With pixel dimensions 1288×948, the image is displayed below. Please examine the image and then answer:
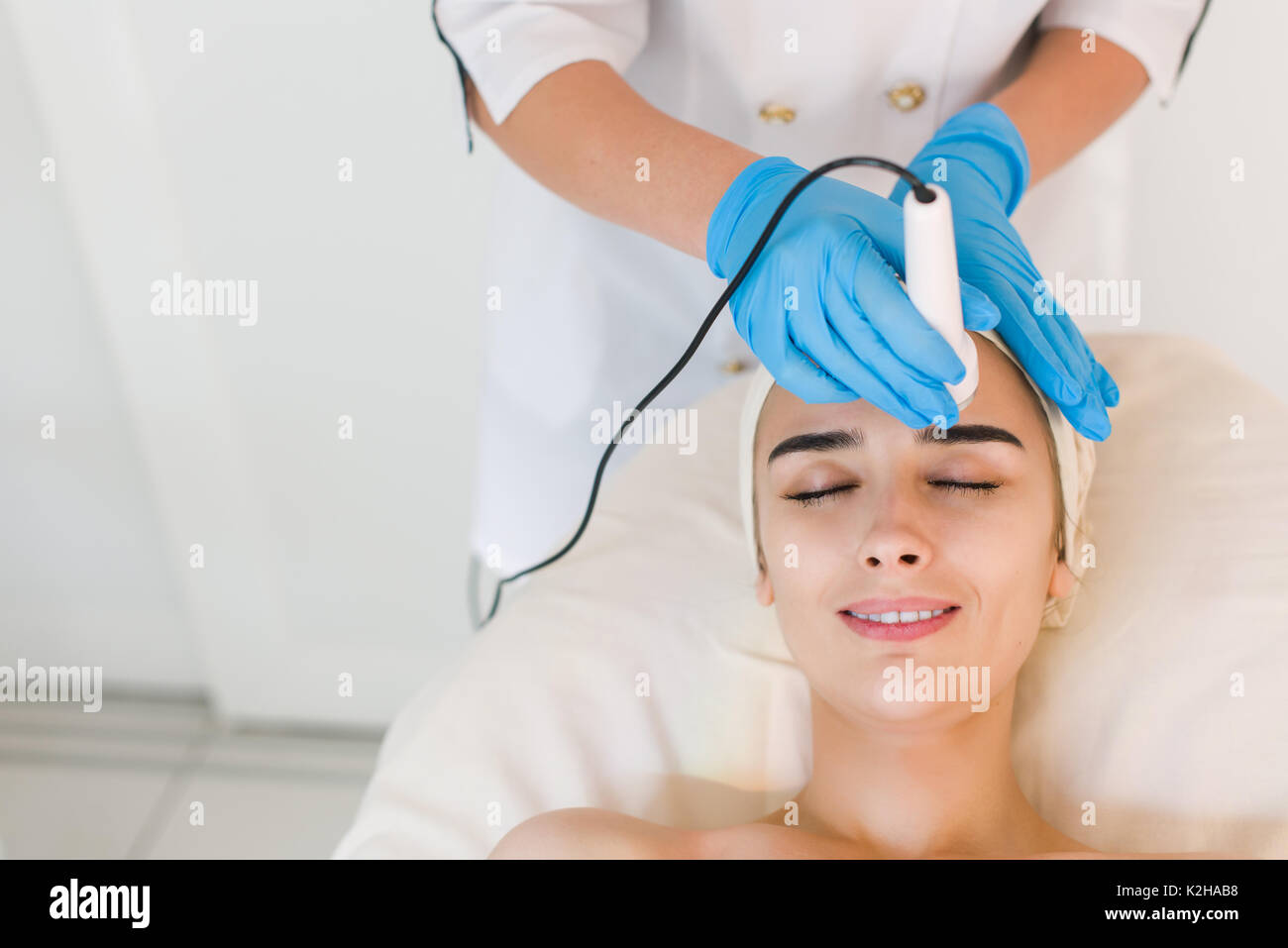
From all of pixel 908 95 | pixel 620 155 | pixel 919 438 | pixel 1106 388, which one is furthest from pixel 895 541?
pixel 908 95

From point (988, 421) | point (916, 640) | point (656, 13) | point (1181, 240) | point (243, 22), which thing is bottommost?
point (916, 640)

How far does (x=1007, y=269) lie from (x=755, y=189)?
25 cm

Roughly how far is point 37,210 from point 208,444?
0.49 m

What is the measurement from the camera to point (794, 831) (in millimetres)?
1090

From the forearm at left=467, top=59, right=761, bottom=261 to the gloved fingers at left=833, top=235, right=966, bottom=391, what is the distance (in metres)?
0.22

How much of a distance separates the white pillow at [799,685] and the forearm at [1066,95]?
0.34 meters

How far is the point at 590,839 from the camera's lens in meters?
1.00

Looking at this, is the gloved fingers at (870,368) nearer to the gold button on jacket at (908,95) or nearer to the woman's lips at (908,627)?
the woman's lips at (908,627)

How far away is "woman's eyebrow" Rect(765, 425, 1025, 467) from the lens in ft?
3.51

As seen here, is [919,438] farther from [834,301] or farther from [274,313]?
[274,313]

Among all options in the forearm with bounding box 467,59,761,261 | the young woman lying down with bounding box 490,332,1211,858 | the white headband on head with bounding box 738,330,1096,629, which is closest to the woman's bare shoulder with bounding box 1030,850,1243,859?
the young woman lying down with bounding box 490,332,1211,858

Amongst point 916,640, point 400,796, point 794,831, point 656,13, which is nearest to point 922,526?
point 916,640

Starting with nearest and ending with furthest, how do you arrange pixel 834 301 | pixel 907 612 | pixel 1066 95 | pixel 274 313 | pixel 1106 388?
pixel 834 301, pixel 907 612, pixel 1106 388, pixel 1066 95, pixel 274 313

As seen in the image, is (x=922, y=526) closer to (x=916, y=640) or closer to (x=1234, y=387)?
(x=916, y=640)
